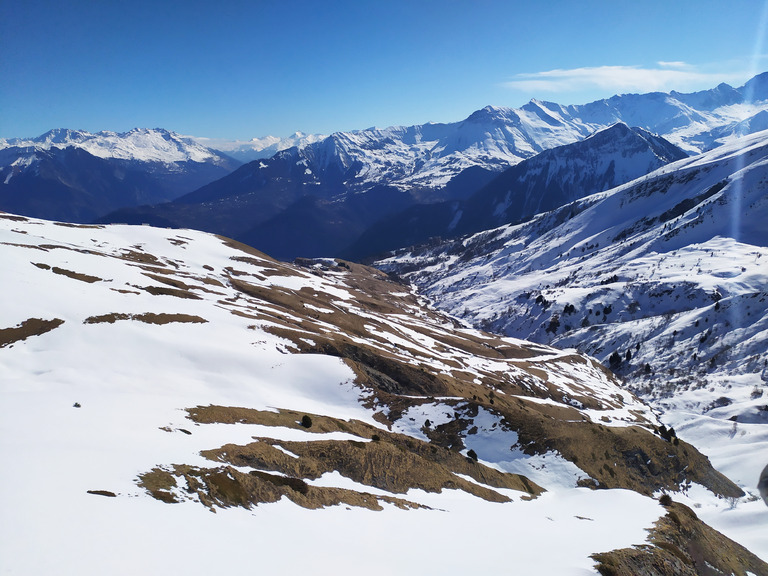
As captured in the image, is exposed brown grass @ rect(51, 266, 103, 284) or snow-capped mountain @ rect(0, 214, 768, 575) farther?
exposed brown grass @ rect(51, 266, 103, 284)

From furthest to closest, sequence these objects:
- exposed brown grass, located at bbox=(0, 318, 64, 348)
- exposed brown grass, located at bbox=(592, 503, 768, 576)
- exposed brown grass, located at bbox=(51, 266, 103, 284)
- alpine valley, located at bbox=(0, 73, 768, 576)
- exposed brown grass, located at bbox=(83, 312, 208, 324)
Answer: exposed brown grass, located at bbox=(51, 266, 103, 284) < exposed brown grass, located at bbox=(83, 312, 208, 324) < exposed brown grass, located at bbox=(0, 318, 64, 348) < exposed brown grass, located at bbox=(592, 503, 768, 576) < alpine valley, located at bbox=(0, 73, 768, 576)

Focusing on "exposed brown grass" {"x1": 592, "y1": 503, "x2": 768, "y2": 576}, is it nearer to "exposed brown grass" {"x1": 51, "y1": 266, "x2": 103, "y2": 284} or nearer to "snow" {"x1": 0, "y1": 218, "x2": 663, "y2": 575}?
"snow" {"x1": 0, "y1": 218, "x2": 663, "y2": 575}

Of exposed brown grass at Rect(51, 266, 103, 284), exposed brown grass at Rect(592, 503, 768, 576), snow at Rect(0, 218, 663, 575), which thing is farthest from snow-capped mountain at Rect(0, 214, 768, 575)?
exposed brown grass at Rect(51, 266, 103, 284)

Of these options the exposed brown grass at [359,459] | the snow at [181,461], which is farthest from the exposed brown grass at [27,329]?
the exposed brown grass at [359,459]

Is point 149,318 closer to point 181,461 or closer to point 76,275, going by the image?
point 76,275

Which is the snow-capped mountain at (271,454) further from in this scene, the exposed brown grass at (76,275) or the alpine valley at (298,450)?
the exposed brown grass at (76,275)

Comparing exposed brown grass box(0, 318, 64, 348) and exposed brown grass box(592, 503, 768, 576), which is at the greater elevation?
exposed brown grass box(0, 318, 64, 348)

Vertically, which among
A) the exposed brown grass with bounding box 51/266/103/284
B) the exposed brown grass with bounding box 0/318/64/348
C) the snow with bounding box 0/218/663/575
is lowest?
the snow with bounding box 0/218/663/575

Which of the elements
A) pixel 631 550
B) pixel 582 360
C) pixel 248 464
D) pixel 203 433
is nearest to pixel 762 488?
pixel 631 550

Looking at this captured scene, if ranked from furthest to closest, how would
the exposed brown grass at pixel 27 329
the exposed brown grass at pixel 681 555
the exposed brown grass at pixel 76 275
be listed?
the exposed brown grass at pixel 76 275 < the exposed brown grass at pixel 27 329 < the exposed brown grass at pixel 681 555
